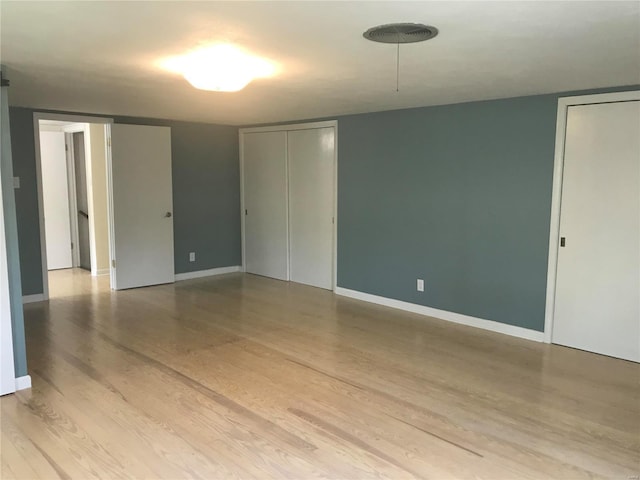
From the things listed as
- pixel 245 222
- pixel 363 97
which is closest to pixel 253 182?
pixel 245 222

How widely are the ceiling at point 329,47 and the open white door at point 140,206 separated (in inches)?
63.1

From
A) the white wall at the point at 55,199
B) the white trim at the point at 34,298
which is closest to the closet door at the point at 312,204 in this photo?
the white trim at the point at 34,298

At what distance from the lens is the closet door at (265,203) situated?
6.53 meters

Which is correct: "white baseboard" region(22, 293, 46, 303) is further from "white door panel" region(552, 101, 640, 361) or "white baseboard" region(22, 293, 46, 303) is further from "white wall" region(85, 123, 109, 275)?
"white door panel" region(552, 101, 640, 361)

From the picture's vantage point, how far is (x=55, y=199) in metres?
7.33

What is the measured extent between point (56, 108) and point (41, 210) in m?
1.15

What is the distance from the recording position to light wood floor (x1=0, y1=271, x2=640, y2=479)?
2478mm

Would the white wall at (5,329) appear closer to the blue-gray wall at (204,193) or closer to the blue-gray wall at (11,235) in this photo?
the blue-gray wall at (11,235)

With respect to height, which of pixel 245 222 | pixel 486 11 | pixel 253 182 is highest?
pixel 486 11

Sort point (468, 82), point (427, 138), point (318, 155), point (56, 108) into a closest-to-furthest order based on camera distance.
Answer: point (468, 82)
point (427, 138)
point (56, 108)
point (318, 155)

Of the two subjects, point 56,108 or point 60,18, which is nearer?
point 60,18

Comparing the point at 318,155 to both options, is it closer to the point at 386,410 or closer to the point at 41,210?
the point at 41,210

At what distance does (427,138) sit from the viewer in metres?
4.89

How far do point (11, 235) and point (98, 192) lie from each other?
3.89 metres
